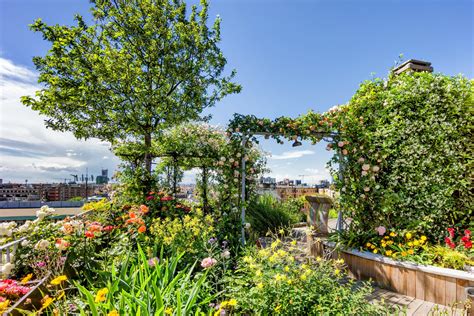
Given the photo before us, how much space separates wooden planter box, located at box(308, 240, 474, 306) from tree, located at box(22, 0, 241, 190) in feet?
13.8

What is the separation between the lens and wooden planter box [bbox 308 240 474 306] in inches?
105

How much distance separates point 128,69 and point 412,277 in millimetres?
6216

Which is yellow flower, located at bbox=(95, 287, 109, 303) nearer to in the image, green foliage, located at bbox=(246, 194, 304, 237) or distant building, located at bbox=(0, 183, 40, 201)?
green foliage, located at bbox=(246, 194, 304, 237)

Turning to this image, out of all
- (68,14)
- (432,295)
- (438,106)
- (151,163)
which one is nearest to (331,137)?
(438,106)

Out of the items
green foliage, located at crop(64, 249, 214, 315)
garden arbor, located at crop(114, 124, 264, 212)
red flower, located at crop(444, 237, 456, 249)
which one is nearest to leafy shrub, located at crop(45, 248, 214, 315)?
green foliage, located at crop(64, 249, 214, 315)

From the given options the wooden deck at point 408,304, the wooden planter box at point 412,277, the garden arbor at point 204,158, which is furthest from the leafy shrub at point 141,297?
the garden arbor at point 204,158

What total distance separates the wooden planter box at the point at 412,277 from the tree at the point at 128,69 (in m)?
4.19

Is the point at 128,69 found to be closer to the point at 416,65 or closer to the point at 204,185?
the point at 204,185

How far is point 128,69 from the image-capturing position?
212 inches

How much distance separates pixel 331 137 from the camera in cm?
425

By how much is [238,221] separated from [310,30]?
12.7ft

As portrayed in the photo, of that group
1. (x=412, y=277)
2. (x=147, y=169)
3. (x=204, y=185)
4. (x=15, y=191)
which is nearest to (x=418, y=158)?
(x=412, y=277)

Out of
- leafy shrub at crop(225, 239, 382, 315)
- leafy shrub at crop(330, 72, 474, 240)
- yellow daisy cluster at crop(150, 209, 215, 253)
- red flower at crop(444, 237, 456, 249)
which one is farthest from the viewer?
leafy shrub at crop(330, 72, 474, 240)

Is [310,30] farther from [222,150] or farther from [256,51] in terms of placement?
[222,150]
